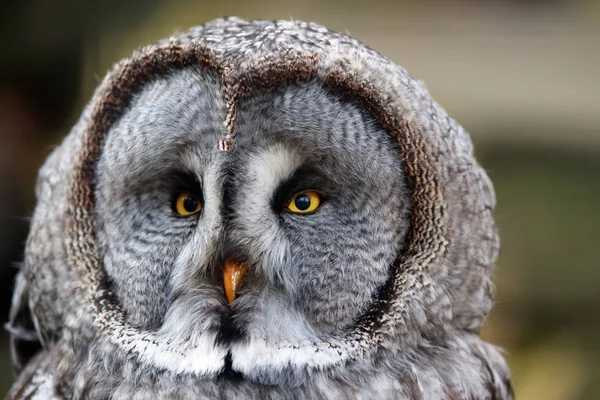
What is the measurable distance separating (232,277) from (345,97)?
39cm

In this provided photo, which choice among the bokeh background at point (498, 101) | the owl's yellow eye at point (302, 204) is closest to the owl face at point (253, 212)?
the owl's yellow eye at point (302, 204)

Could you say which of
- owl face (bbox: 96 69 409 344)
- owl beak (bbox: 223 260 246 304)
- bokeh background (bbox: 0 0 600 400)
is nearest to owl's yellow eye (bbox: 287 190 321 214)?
owl face (bbox: 96 69 409 344)

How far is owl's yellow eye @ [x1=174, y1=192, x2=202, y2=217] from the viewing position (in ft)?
4.43

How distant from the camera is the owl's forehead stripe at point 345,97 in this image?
53.1 inches

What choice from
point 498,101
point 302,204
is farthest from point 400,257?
point 498,101

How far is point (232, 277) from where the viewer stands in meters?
1.33

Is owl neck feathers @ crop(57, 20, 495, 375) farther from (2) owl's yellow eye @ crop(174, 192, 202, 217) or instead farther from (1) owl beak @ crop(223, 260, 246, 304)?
(2) owl's yellow eye @ crop(174, 192, 202, 217)

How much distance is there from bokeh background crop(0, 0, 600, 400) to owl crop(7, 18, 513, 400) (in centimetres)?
220

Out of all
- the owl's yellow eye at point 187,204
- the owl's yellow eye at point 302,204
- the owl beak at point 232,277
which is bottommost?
the owl beak at point 232,277

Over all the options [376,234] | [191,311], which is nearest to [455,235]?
[376,234]

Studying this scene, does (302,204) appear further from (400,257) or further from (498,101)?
(498,101)

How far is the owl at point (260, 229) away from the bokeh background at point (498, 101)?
2.20 metres

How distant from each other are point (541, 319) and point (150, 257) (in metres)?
3.06

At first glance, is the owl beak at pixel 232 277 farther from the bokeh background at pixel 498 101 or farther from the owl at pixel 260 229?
the bokeh background at pixel 498 101
